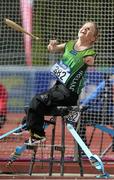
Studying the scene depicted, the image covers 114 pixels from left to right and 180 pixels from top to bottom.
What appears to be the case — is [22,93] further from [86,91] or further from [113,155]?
[113,155]

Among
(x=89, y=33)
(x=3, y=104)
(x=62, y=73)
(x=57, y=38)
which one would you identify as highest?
(x=89, y=33)

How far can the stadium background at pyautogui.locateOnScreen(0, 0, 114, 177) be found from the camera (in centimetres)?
888

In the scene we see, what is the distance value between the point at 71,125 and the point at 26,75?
5.12 m

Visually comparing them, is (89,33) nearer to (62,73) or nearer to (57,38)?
(62,73)

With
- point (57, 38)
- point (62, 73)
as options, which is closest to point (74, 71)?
point (62, 73)

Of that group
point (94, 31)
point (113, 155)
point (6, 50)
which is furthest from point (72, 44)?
point (6, 50)

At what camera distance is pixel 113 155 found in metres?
8.45

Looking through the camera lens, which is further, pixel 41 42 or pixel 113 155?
pixel 41 42

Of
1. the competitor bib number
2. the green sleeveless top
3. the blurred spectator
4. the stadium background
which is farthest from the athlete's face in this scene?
the blurred spectator

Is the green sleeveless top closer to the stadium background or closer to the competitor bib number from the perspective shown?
the competitor bib number

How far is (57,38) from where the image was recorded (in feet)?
31.6

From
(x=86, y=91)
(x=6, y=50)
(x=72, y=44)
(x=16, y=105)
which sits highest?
(x=72, y=44)

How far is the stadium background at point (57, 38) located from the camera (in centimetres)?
888

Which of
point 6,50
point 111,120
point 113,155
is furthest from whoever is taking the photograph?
point 6,50
